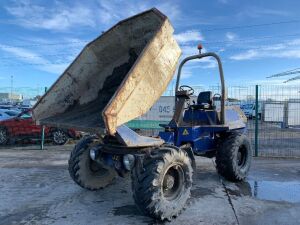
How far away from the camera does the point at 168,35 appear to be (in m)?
6.14

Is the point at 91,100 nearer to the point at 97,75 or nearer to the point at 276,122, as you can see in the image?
the point at 97,75

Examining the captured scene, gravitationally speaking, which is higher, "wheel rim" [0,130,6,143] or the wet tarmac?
"wheel rim" [0,130,6,143]

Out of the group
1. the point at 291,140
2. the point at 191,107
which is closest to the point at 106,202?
the point at 191,107

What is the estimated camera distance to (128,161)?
619 centimetres

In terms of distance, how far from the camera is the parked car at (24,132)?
15.9 metres

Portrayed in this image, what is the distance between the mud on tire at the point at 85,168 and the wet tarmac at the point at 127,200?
207 millimetres

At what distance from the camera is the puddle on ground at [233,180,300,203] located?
7.36 meters

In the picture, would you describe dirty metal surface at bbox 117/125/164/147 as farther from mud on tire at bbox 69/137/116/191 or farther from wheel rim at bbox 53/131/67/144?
wheel rim at bbox 53/131/67/144

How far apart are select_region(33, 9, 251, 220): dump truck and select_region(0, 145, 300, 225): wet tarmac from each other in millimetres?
385

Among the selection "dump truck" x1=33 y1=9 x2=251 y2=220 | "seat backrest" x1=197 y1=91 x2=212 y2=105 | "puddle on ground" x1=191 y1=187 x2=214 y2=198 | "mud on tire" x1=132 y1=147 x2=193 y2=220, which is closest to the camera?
"mud on tire" x1=132 y1=147 x2=193 y2=220

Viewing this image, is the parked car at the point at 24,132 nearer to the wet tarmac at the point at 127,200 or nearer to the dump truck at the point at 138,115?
the wet tarmac at the point at 127,200

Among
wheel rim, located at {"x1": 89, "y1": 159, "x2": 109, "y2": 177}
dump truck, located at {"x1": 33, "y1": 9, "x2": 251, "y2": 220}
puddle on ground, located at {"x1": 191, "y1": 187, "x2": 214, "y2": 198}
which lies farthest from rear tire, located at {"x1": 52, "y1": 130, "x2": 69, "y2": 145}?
puddle on ground, located at {"x1": 191, "y1": 187, "x2": 214, "y2": 198}

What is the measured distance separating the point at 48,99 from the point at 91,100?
0.88 meters

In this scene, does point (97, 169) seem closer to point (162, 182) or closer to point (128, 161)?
point (128, 161)
